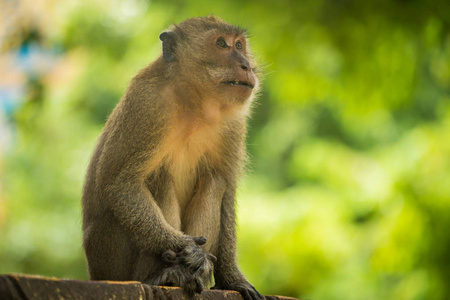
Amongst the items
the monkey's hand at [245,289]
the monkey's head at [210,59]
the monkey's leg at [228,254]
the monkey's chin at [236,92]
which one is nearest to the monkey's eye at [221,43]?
the monkey's head at [210,59]

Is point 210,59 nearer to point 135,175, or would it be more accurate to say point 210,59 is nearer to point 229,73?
point 229,73

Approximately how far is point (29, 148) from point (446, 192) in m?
9.88

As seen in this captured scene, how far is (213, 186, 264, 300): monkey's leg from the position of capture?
17.9 feet

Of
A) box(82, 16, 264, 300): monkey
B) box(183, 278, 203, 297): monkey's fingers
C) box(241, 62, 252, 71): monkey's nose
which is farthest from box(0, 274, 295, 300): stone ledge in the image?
box(241, 62, 252, 71): monkey's nose

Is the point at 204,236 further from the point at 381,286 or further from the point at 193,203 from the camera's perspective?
the point at 381,286

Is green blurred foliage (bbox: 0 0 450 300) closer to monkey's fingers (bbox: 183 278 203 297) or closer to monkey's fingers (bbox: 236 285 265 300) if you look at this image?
monkey's fingers (bbox: 236 285 265 300)

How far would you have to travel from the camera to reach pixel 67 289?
10.4 feet

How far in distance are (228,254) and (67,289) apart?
254 cm

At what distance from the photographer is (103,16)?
12.2 meters

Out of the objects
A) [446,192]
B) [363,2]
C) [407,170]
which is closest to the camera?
[363,2]

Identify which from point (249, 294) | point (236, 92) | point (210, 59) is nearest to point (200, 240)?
point (249, 294)

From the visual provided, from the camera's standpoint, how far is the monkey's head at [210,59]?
545cm

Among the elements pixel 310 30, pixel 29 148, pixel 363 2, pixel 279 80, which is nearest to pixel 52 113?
pixel 29 148

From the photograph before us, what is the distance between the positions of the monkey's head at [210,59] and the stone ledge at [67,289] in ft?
6.83
